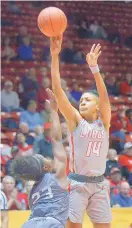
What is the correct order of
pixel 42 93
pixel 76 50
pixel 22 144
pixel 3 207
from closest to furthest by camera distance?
pixel 3 207
pixel 22 144
pixel 42 93
pixel 76 50

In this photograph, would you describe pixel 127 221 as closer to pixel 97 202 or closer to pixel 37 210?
pixel 97 202

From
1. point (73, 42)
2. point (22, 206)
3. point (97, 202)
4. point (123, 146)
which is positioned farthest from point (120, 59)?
point (97, 202)

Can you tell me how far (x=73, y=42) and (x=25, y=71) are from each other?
207 cm

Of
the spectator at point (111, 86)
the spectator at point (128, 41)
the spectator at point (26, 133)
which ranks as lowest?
the spectator at point (26, 133)

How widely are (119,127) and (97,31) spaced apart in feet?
13.1

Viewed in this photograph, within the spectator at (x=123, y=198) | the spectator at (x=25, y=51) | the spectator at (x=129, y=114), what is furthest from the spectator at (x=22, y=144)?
the spectator at (x=25, y=51)

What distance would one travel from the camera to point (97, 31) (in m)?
15.4

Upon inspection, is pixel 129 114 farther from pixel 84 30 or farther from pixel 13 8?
pixel 13 8

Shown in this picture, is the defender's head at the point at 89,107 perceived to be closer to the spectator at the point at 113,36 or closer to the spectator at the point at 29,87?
the spectator at the point at 29,87

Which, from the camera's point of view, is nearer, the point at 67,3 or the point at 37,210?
the point at 37,210

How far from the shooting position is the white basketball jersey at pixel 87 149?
5.41 meters

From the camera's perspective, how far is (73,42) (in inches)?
601

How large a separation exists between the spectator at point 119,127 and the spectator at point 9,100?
1.87 metres

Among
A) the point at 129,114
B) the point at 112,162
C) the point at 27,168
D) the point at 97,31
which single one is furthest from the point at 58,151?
the point at 97,31
